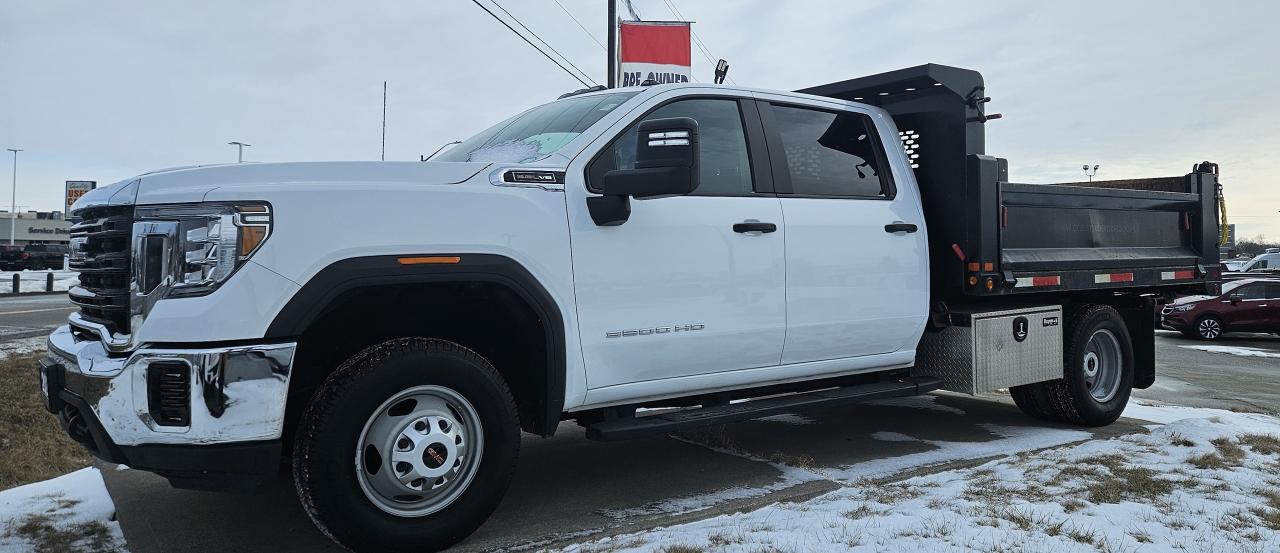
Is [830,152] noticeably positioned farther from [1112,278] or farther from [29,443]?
[29,443]

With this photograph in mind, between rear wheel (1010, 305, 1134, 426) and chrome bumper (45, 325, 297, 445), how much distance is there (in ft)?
17.3

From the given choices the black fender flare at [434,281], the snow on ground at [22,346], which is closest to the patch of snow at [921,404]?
the black fender flare at [434,281]

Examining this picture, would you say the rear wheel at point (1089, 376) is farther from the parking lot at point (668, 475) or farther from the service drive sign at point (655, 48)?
the service drive sign at point (655, 48)

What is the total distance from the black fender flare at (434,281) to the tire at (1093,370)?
4100 millimetres

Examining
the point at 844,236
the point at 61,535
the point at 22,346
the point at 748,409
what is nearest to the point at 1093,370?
the point at 844,236

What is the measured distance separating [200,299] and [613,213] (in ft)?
5.38

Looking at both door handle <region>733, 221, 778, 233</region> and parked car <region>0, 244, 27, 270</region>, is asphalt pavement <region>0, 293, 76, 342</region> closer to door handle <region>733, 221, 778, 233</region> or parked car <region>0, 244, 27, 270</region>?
door handle <region>733, 221, 778, 233</region>

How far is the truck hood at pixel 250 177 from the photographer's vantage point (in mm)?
3289

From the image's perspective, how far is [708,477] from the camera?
4926 mm

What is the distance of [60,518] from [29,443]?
7.61 ft

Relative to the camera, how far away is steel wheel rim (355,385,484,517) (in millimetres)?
3459

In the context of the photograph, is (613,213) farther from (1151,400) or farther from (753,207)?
(1151,400)

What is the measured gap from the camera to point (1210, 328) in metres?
18.2

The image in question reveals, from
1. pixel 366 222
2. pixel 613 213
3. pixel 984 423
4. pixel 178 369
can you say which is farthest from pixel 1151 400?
pixel 178 369
